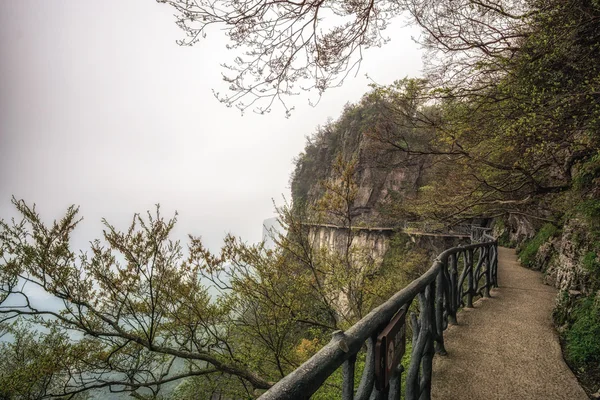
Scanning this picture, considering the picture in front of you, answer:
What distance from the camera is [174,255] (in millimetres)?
5945

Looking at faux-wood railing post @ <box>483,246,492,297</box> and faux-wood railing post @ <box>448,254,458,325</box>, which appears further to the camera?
faux-wood railing post @ <box>483,246,492,297</box>

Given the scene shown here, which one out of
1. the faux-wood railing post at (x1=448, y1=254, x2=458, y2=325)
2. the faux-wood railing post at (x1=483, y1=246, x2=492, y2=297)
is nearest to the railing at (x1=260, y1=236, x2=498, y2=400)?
the faux-wood railing post at (x1=448, y1=254, x2=458, y2=325)

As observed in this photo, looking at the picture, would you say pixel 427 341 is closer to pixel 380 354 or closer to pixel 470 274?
pixel 380 354

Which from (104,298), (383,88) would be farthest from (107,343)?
(383,88)

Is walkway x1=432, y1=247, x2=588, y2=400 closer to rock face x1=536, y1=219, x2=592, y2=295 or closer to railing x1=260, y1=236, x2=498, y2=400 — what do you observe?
railing x1=260, y1=236, x2=498, y2=400

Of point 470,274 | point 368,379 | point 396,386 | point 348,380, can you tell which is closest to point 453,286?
point 470,274

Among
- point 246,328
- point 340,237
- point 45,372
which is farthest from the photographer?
point 340,237

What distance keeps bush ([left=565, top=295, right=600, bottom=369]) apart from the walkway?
16 centimetres

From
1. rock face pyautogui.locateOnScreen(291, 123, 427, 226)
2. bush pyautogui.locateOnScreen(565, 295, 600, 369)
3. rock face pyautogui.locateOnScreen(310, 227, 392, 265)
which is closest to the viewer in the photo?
bush pyautogui.locateOnScreen(565, 295, 600, 369)

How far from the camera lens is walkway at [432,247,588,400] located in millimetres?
2869

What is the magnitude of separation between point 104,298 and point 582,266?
875 centimetres

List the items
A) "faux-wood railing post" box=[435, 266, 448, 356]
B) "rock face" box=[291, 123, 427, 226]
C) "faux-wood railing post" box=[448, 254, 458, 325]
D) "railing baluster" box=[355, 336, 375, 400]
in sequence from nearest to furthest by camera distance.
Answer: "railing baluster" box=[355, 336, 375, 400], "faux-wood railing post" box=[435, 266, 448, 356], "faux-wood railing post" box=[448, 254, 458, 325], "rock face" box=[291, 123, 427, 226]

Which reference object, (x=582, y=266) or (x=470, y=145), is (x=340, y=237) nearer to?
(x=470, y=145)

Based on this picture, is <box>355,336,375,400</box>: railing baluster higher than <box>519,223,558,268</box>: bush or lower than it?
higher
